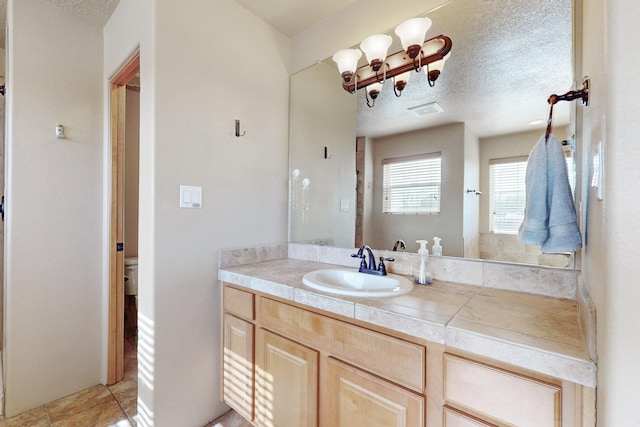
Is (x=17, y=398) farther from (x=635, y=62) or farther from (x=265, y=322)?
(x=635, y=62)

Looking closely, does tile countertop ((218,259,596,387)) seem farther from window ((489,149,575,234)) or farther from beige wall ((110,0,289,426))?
beige wall ((110,0,289,426))

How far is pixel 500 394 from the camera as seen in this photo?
0.74 m

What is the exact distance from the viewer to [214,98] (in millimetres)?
1563

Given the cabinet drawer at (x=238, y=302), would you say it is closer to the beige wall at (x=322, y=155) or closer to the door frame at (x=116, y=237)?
the beige wall at (x=322, y=155)

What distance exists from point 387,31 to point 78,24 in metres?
2.00

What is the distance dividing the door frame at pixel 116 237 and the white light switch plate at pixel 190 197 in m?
0.86

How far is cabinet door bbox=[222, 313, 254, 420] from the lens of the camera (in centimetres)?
141

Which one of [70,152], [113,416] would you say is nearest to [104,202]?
[70,152]

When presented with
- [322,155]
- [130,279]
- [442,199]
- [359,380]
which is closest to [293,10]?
[322,155]

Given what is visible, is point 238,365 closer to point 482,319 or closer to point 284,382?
point 284,382

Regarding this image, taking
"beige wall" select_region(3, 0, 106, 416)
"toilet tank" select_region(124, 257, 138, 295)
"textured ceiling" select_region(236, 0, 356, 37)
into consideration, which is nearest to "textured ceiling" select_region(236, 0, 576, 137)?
"textured ceiling" select_region(236, 0, 356, 37)

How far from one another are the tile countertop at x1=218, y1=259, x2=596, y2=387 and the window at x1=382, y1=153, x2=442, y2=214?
425 mm

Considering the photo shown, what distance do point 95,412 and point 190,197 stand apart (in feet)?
4.71

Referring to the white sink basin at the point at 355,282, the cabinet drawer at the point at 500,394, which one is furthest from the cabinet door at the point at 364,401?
the white sink basin at the point at 355,282
